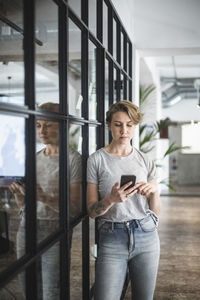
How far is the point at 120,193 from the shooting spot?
2.00 meters

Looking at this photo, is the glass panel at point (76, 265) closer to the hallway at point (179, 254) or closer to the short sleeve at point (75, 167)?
the short sleeve at point (75, 167)

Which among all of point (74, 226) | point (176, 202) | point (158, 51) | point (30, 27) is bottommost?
point (176, 202)

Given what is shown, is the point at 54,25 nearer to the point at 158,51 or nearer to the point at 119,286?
the point at 119,286

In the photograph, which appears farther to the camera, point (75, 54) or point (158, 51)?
point (158, 51)

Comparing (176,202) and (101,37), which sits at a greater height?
(101,37)

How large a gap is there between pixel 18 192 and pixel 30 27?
0.62 metres

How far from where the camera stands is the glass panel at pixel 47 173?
1.68 m

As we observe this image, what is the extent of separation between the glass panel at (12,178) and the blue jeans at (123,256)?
2.04 feet

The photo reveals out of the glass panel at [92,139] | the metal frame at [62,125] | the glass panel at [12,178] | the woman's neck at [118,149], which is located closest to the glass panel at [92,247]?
the metal frame at [62,125]

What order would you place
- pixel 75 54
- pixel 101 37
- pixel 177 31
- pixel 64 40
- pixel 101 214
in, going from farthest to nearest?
pixel 177 31, pixel 101 37, pixel 75 54, pixel 101 214, pixel 64 40

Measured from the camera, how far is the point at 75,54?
99.3 inches

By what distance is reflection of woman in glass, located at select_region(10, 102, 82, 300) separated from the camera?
163cm

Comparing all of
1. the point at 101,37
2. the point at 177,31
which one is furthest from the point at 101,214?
the point at 177,31

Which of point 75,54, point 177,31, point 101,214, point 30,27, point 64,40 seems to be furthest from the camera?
point 177,31
